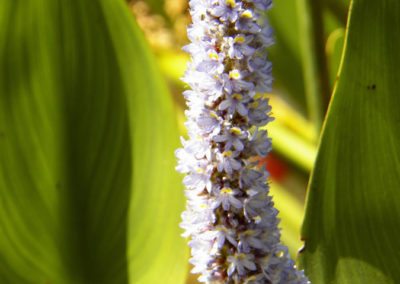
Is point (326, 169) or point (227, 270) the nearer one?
point (227, 270)

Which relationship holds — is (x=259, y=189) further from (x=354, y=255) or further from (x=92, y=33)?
(x=92, y=33)

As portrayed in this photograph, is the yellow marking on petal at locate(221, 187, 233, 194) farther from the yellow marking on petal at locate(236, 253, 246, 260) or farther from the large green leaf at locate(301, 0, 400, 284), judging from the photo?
the large green leaf at locate(301, 0, 400, 284)

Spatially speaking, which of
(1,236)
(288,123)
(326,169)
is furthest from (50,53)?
(288,123)

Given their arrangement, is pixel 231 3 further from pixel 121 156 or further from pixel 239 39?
pixel 121 156

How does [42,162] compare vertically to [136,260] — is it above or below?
above

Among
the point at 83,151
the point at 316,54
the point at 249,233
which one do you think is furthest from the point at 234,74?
the point at 316,54

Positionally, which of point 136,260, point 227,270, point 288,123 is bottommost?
point 288,123

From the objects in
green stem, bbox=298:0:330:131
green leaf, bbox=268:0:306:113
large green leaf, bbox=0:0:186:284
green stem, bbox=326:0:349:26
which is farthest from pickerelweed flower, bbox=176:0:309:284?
green leaf, bbox=268:0:306:113
